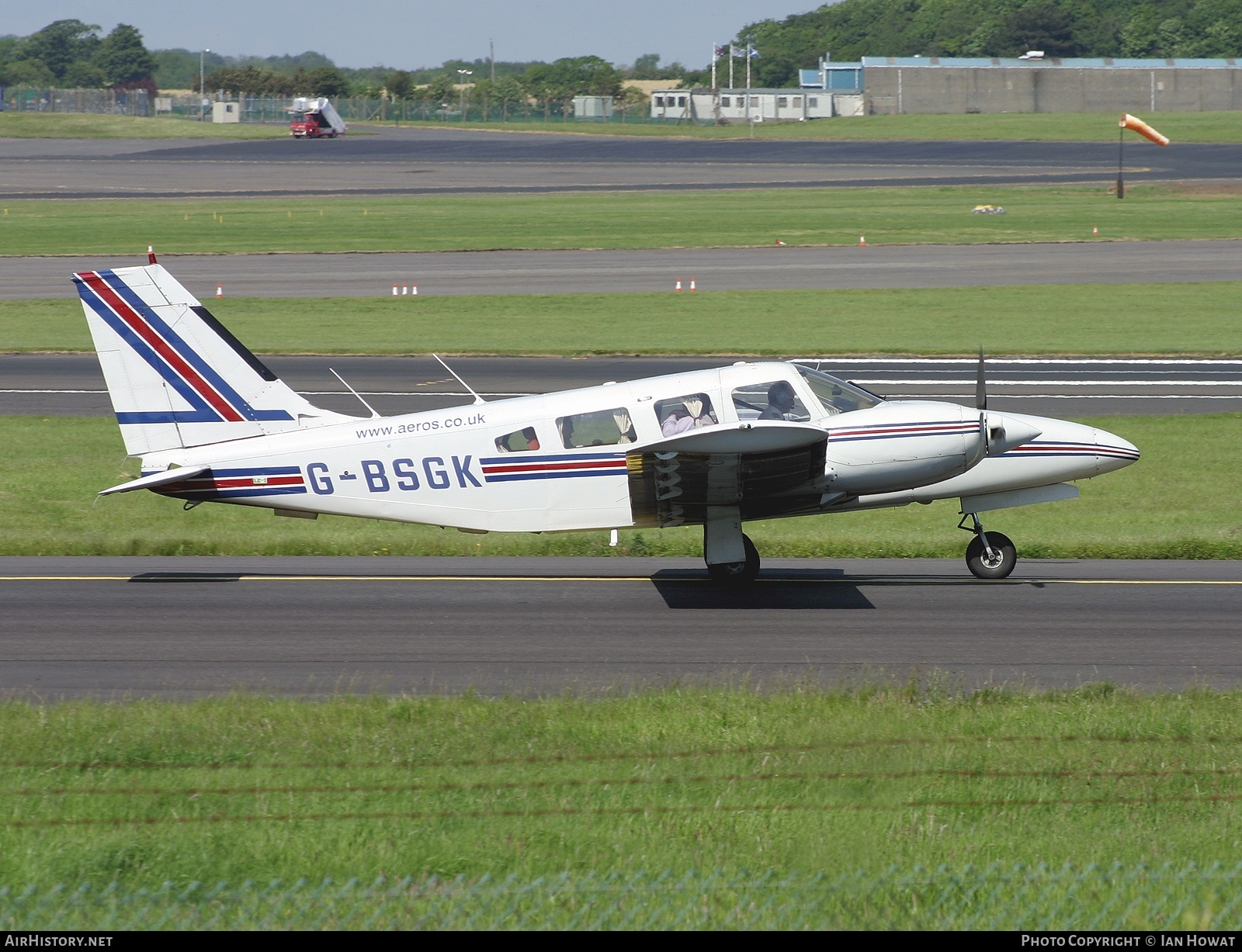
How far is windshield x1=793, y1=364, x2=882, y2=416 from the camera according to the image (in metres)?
14.5

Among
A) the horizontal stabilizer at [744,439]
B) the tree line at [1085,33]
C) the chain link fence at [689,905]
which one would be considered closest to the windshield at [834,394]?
the horizontal stabilizer at [744,439]

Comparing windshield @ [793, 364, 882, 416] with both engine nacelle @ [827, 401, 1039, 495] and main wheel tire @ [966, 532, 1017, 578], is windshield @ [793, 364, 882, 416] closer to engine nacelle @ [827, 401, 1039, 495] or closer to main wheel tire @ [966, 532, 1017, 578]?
engine nacelle @ [827, 401, 1039, 495]

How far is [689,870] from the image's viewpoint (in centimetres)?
672

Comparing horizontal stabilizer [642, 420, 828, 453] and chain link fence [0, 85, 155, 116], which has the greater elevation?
chain link fence [0, 85, 155, 116]

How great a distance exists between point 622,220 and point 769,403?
49.4m

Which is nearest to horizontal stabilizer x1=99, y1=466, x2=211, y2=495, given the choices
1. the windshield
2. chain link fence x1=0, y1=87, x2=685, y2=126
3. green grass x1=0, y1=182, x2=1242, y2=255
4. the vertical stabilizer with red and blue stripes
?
the vertical stabilizer with red and blue stripes

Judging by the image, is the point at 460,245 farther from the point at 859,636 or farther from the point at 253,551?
the point at 859,636

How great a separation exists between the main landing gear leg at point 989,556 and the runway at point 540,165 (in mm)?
63360

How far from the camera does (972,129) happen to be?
391 feet

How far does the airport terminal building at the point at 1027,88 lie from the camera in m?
139

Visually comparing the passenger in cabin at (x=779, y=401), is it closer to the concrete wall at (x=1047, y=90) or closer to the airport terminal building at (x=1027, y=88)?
the airport terminal building at (x=1027, y=88)

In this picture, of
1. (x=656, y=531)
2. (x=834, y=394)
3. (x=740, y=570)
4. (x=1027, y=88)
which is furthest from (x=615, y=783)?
(x=1027, y=88)

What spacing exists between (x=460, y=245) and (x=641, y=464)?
42.4 meters

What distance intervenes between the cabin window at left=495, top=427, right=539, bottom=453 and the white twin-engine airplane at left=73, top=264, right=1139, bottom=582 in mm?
17
